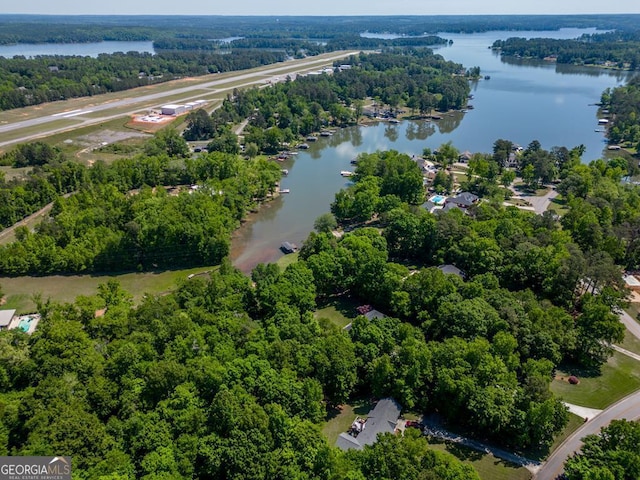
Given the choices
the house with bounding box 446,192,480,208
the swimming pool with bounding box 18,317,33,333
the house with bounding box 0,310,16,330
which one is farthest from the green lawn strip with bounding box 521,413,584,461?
the house with bounding box 0,310,16,330

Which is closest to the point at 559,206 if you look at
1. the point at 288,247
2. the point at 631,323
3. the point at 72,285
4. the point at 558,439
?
the point at 631,323

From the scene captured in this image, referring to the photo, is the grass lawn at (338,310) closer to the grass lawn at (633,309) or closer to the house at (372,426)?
the house at (372,426)

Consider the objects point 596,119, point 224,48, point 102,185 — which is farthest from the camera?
point 224,48

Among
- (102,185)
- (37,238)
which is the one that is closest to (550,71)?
(102,185)

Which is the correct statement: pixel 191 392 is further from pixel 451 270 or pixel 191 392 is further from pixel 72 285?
pixel 451 270

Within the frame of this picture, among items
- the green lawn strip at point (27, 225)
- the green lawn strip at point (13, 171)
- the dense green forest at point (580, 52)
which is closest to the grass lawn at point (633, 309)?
the green lawn strip at point (27, 225)

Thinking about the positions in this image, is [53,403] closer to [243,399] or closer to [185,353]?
[185,353]
